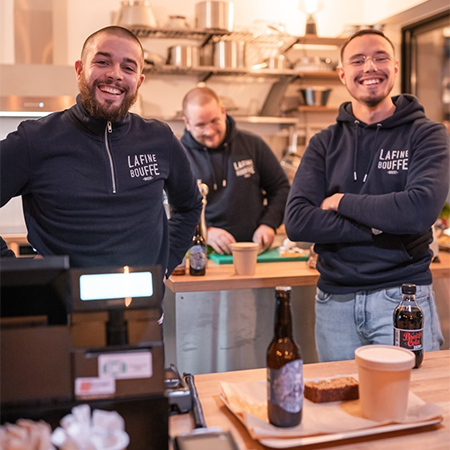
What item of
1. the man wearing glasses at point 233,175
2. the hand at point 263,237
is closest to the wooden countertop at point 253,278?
the hand at point 263,237

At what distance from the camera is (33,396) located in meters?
0.90

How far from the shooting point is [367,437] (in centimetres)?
108

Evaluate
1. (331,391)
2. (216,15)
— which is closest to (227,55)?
(216,15)

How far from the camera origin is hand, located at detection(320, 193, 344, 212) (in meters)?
2.09

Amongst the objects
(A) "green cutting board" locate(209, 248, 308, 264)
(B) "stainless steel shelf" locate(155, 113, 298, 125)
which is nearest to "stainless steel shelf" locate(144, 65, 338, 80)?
(B) "stainless steel shelf" locate(155, 113, 298, 125)

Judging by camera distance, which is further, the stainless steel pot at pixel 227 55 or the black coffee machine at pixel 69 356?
the stainless steel pot at pixel 227 55

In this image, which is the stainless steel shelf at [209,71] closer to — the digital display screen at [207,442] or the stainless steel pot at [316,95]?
the stainless steel pot at [316,95]

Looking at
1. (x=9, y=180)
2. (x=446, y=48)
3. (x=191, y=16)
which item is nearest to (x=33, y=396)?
(x=9, y=180)

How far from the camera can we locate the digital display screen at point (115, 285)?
0.97m

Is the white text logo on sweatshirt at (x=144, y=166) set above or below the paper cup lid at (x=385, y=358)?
above

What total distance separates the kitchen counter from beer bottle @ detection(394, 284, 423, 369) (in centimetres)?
118

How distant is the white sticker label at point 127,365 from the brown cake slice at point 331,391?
418mm

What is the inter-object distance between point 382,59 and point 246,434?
1.52 metres

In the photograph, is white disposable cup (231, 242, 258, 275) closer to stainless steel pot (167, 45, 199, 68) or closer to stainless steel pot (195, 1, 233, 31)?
stainless steel pot (167, 45, 199, 68)
